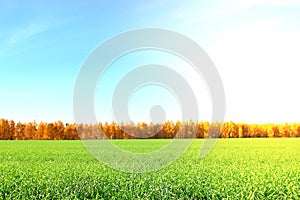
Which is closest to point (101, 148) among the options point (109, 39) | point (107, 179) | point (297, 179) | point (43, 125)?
point (109, 39)

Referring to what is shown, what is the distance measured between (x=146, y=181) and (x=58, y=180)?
2359 mm

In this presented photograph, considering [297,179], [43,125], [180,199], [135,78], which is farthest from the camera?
[43,125]

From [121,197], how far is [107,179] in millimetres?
1473

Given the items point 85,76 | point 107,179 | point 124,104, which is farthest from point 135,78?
point 107,179

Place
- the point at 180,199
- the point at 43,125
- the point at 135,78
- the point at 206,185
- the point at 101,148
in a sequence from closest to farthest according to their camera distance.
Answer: the point at 180,199 → the point at 206,185 → the point at 135,78 → the point at 101,148 → the point at 43,125

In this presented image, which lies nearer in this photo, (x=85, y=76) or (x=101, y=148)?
(x=85, y=76)

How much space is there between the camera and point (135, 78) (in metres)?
15.2

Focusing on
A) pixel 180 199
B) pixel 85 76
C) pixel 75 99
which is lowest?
pixel 180 199

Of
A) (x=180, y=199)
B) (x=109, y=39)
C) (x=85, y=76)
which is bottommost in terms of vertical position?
(x=180, y=199)

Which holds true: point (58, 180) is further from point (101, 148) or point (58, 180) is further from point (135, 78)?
point (101, 148)

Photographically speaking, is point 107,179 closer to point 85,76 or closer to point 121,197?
point 121,197

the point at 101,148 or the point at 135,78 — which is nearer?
the point at 135,78

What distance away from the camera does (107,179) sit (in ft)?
31.7

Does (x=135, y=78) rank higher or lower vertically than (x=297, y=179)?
higher
